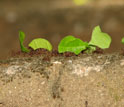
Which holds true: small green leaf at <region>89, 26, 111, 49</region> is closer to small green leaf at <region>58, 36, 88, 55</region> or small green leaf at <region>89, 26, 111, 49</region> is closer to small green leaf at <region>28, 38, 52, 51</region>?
small green leaf at <region>58, 36, 88, 55</region>

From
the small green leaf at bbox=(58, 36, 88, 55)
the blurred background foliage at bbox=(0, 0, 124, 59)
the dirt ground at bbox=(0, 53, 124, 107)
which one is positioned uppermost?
the blurred background foliage at bbox=(0, 0, 124, 59)

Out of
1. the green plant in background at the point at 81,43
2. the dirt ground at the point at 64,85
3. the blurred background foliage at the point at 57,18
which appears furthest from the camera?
the blurred background foliage at the point at 57,18

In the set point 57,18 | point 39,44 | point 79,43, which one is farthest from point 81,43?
point 57,18

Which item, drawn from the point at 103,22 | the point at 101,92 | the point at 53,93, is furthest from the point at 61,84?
the point at 103,22

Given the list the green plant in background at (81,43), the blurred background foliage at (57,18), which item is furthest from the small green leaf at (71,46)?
the blurred background foliage at (57,18)

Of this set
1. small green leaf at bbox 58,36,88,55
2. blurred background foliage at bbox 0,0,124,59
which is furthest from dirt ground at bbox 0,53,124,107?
blurred background foliage at bbox 0,0,124,59

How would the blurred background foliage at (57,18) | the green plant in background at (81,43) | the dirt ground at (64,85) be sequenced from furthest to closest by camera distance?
the blurred background foliage at (57,18), the green plant in background at (81,43), the dirt ground at (64,85)

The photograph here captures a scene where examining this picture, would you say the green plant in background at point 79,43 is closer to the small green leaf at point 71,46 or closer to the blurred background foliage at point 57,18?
the small green leaf at point 71,46
